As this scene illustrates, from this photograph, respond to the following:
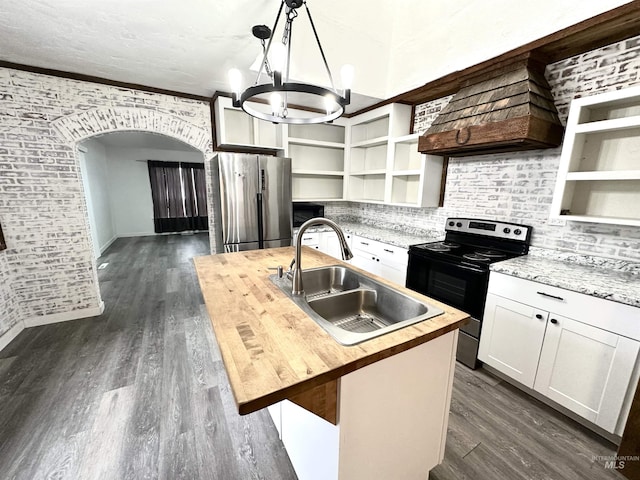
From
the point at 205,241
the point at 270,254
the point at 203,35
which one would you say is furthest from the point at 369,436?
the point at 205,241

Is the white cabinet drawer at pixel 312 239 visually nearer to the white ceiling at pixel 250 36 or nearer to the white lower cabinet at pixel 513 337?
the white ceiling at pixel 250 36

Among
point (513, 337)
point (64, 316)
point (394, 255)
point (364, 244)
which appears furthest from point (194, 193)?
point (513, 337)

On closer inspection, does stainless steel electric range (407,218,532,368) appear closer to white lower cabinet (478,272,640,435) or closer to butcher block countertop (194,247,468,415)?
white lower cabinet (478,272,640,435)

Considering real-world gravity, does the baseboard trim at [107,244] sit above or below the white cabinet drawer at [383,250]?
below

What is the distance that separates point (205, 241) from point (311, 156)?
4737mm

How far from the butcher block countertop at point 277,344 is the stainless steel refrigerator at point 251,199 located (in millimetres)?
1715

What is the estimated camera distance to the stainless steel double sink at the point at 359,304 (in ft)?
4.25

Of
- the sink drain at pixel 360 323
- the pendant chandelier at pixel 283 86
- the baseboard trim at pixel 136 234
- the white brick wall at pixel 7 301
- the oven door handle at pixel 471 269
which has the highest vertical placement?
the pendant chandelier at pixel 283 86

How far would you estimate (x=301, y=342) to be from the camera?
96 cm

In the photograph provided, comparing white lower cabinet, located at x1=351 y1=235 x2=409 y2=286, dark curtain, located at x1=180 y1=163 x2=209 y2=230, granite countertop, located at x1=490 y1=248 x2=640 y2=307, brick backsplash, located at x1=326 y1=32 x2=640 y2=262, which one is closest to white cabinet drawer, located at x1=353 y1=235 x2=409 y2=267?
white lower cabinet, located at x1=351 y1=235 x2=409 y2=286

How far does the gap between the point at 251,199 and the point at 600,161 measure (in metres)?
3.15

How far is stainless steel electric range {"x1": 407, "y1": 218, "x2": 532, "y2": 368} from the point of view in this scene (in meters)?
2.12

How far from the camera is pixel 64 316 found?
2895mm

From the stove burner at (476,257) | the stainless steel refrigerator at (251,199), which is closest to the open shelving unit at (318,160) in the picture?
the stainless steel refrigerator at (251,199)
